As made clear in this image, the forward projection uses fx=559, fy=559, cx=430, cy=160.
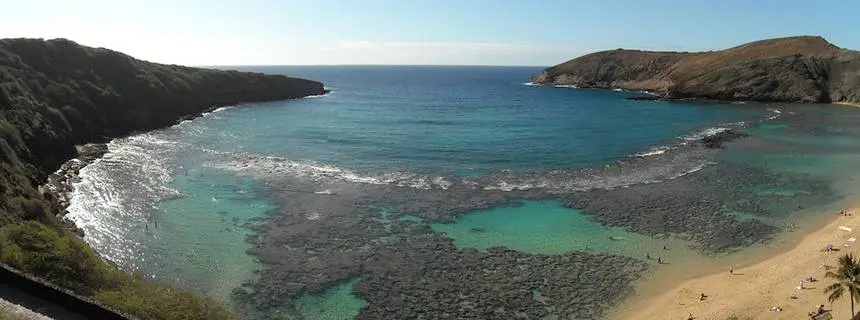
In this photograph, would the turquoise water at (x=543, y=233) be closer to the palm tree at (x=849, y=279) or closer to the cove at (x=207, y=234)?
the palm tree at (x=849, y=279)

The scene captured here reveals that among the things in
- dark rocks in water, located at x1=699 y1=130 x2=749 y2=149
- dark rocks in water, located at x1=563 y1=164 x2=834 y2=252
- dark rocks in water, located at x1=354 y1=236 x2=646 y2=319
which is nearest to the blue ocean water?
dark rocks in water, located at x1=699 y1=130 x2=749 y2=149

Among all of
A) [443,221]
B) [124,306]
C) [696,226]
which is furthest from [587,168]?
[124,306]

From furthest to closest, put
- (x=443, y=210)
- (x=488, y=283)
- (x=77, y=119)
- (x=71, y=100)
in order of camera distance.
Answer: (x=71, y=100) → (x=77, y=119) → (x=443, y=210) → (x=488, y=283)

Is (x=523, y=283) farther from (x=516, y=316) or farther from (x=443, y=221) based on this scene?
(x=443, y=221)

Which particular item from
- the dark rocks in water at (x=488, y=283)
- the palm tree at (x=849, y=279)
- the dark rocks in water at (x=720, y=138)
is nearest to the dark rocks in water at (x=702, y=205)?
the dark rocks in water at (x=488, y=283)

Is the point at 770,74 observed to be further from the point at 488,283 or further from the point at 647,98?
the point at 488,283

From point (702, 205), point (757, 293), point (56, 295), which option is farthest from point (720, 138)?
point (56, 295)

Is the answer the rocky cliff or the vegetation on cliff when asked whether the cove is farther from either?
the rocky cliff

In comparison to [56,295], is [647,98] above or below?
above
